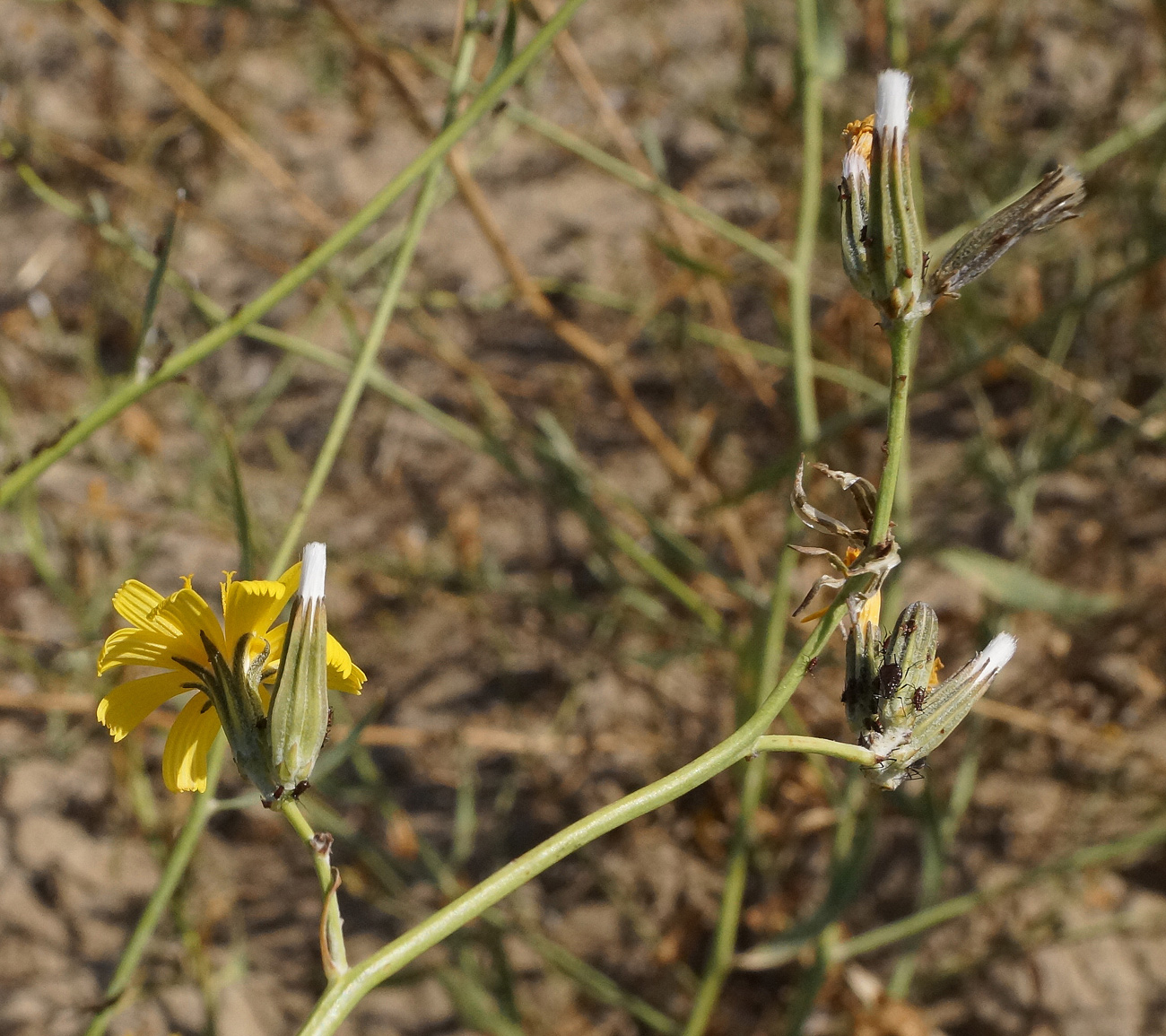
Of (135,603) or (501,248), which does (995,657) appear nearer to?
(135,603)

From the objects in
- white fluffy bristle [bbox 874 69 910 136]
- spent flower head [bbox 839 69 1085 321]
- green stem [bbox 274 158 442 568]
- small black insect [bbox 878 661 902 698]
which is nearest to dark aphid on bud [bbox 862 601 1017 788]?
small black insect [bbox 878 661 902 698]

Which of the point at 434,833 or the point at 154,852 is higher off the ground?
the point at 434,833

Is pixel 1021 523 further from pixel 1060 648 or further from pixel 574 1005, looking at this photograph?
pixel 574 1005

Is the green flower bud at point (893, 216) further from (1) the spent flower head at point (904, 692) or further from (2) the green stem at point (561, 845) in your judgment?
(1) the spent flower head at point (904, 692)

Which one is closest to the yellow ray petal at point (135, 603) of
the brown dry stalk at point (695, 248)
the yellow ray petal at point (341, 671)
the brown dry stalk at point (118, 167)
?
the yellow ray petal at point (341, 671)

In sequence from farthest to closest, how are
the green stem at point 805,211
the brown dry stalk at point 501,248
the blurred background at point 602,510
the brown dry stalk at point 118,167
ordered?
the brown dry stalk at point 118,167 < the blurred background at point 602,510 < the brown dry stalk at point 501,248 < the green stem at point 805,211

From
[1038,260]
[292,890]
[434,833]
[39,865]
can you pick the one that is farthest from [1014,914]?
[39,865]
